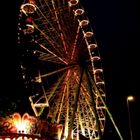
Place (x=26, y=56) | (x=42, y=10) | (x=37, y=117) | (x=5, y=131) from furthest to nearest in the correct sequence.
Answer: (x=42, y=10) → (x=37, y=117) → (x=26, y=56) → (x=5, y=131)

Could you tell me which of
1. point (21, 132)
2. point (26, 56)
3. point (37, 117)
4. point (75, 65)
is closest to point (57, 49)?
point (75, 65)

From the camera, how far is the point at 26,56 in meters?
19.3

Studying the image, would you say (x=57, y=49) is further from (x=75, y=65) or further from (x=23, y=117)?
(x=23, y=117)

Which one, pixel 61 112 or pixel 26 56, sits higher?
pixel 26 56

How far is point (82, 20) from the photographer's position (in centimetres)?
2306

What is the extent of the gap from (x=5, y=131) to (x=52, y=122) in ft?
12.7

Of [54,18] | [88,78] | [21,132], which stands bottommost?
[21,132]

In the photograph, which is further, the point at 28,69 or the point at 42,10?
the point at 42,10

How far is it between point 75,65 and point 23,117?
447cm

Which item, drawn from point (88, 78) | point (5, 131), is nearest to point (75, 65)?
point (88, 78)

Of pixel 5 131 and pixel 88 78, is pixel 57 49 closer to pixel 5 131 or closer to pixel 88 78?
pixel 88 78

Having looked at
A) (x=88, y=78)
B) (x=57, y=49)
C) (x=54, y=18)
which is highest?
(x=54, y=18)

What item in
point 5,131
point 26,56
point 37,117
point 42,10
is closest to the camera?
point 5,131

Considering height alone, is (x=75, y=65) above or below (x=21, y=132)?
above
